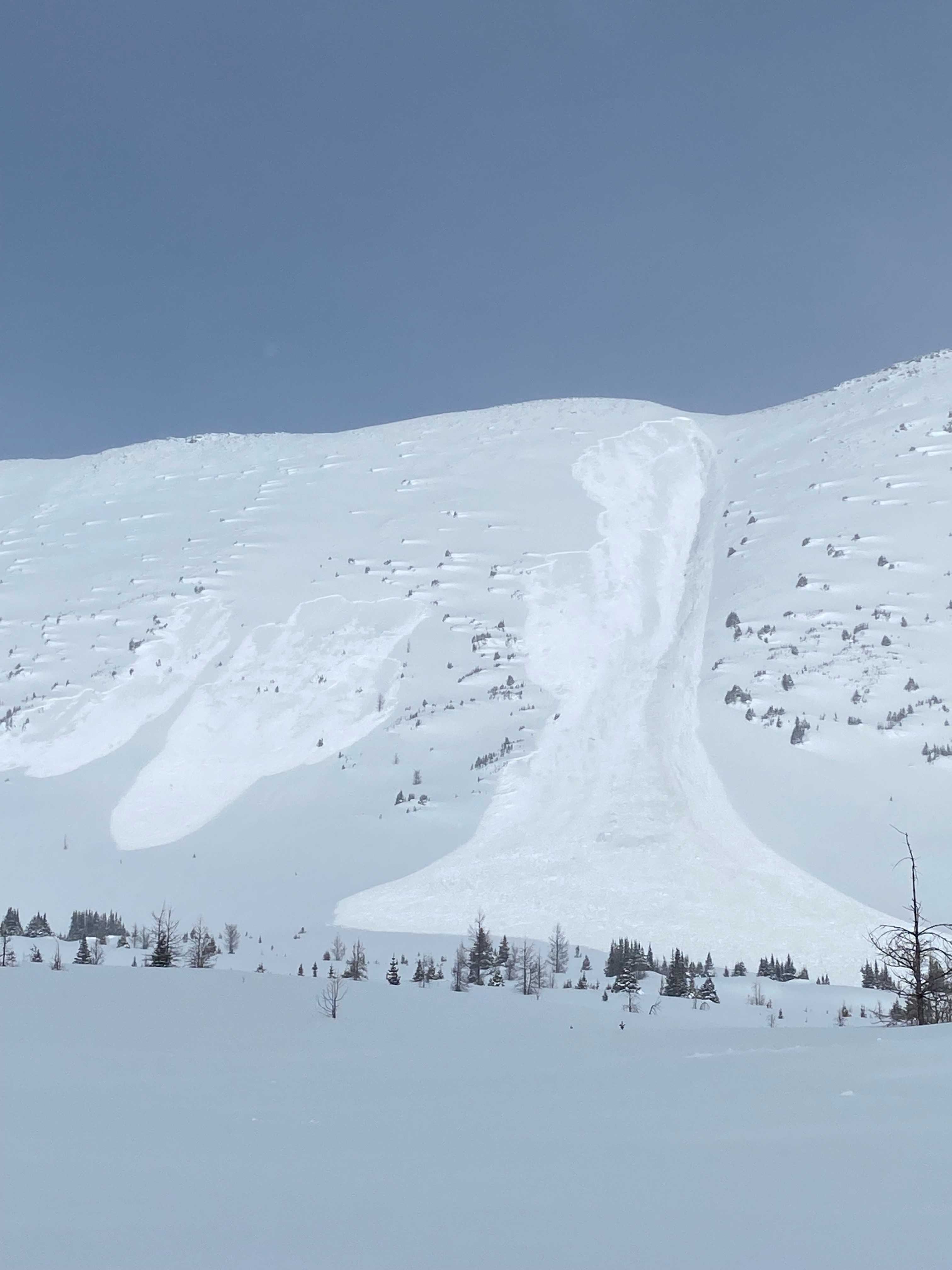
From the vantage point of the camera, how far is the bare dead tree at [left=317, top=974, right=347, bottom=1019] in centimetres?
1426

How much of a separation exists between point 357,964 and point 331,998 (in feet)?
52.3

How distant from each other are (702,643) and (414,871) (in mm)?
29180

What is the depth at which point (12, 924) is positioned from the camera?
131 ft

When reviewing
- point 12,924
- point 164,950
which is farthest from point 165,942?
point 12,924

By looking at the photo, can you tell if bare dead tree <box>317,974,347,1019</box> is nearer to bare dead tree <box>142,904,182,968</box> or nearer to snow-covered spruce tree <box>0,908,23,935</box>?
bare dead tree <box>142,904,182,968</box>

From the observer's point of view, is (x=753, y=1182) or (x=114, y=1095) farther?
(x=114, y=1095)

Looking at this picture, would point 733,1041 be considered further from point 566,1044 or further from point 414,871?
point 414,871

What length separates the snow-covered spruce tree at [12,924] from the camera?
3797cm

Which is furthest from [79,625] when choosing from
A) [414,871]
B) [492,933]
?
[492,933]

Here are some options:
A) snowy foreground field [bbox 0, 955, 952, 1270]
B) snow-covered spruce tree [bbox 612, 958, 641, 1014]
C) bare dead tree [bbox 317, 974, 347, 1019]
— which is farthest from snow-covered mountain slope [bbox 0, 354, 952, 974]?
snowy foreground field [bbox 0, 955, 952, 1270]

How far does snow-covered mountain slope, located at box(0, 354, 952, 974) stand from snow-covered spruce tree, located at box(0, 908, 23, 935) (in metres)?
2.07

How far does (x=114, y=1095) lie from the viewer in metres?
8.61

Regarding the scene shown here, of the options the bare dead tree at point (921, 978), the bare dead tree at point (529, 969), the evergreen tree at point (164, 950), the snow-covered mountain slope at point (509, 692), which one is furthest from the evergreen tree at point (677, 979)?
the evergreen tree at point (164, 950)

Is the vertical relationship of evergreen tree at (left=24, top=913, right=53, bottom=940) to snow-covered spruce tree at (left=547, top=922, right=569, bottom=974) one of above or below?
above
